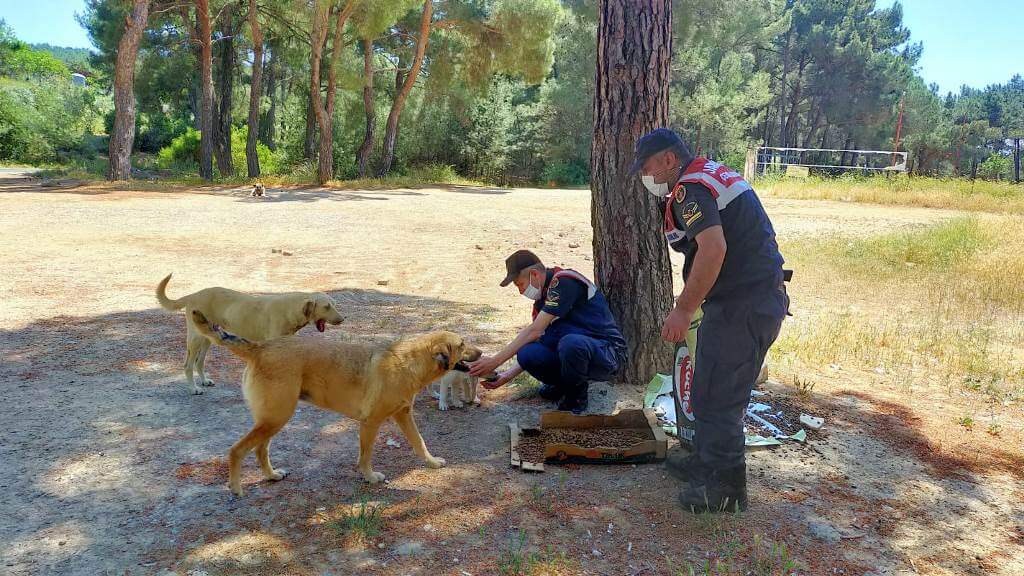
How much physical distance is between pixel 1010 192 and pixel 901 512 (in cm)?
2669

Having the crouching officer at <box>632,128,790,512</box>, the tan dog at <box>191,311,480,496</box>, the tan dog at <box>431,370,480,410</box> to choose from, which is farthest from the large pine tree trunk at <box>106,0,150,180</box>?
the crouching officer at <box>632,128,790,512</box>

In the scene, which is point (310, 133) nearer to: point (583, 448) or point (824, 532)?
point (583, 448)

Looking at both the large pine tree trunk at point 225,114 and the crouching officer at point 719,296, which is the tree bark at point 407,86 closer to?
the large pine tree trunk at point 225,114

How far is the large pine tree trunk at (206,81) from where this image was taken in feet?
79.4

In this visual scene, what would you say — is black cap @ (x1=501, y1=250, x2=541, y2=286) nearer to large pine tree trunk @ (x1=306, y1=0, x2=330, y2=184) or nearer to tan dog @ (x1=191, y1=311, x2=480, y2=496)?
tan dog @ (x1=191, y1=311, x2=480, y2=496)

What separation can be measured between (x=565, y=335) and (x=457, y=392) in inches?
39.7

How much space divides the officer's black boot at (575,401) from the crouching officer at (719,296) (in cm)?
150

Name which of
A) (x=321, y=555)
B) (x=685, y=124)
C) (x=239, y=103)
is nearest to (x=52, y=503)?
(x=321, y=555)

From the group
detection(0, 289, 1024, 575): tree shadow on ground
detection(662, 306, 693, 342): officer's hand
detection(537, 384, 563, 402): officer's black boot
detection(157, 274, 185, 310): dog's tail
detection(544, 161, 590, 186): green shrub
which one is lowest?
detection(0, 289, 1024, 575): tree shadow on ground

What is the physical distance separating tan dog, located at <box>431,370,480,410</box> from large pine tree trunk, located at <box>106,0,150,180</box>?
68.1 ft

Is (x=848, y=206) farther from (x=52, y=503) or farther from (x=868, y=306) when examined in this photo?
(x=52, y=503)

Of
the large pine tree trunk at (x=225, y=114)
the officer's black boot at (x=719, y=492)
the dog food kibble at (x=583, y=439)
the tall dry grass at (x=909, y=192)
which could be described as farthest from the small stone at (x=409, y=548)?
the large pine tree trunk at (x=225, y=114)

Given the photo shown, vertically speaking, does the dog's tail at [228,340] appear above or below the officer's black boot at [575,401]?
above

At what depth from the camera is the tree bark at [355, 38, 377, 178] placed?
27891 mm
